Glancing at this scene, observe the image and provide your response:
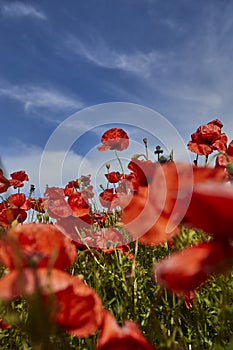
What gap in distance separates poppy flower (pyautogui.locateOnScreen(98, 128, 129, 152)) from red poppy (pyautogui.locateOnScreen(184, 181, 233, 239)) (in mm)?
2498

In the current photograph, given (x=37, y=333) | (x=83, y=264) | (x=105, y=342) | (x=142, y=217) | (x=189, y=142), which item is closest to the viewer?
(x=37, y=333)

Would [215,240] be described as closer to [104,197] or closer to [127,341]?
[127,341]

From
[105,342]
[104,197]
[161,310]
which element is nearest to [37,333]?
[105,342]

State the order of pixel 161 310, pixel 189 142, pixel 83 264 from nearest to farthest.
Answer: pixel 161 310 → pixel 83 264 → pixel 189 142

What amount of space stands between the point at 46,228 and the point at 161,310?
1.16 metres

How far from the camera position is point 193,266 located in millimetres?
528

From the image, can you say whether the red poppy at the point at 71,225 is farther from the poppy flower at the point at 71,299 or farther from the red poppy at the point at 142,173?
the poppy flower at the point at 71,299

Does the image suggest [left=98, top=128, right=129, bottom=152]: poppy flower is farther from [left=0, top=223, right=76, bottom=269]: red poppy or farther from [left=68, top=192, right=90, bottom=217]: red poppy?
[left=0, top=223, right=76, bottom=269]: red poppy

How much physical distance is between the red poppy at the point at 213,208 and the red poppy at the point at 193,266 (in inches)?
0.8

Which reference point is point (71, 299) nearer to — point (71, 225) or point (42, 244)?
point (42, 244)

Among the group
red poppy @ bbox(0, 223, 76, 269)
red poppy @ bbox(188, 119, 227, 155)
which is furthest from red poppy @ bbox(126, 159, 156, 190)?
red poppy @ bbox(188, 119, 227, 155)

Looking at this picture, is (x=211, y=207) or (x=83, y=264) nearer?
(x=211, y=207)

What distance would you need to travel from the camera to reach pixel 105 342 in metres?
0.58

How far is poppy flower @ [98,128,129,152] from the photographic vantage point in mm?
3059
